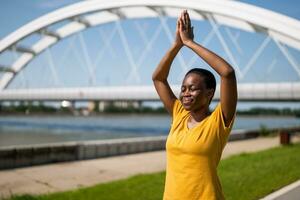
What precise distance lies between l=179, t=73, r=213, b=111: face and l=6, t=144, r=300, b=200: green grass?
144 inches

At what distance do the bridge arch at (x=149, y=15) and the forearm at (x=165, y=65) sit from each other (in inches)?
1109

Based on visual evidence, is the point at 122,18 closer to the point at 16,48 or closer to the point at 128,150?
the point at 16,48

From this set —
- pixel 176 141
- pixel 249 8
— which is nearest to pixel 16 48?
pixel 249 8

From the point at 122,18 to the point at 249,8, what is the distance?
474 inches

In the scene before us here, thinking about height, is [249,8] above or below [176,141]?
above

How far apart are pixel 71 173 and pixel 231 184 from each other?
3.28m

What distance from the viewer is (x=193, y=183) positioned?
1961mm

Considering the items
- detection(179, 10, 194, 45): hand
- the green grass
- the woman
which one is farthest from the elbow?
the green grass

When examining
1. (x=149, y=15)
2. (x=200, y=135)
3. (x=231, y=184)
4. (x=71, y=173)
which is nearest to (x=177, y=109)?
(x=200, y=135)

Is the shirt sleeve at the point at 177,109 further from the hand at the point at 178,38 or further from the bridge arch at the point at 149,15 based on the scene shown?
the bridge arch at the point at 149,15

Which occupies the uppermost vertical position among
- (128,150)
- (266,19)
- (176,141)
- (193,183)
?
(266,19)

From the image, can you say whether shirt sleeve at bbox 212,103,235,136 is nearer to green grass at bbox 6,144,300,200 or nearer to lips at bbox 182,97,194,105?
lips at bbox 182,97,194,105

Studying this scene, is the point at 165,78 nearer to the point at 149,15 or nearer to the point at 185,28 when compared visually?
the point at 185,28

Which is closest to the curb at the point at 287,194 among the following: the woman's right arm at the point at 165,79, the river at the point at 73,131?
the woman's right arm at the point at 165,79
